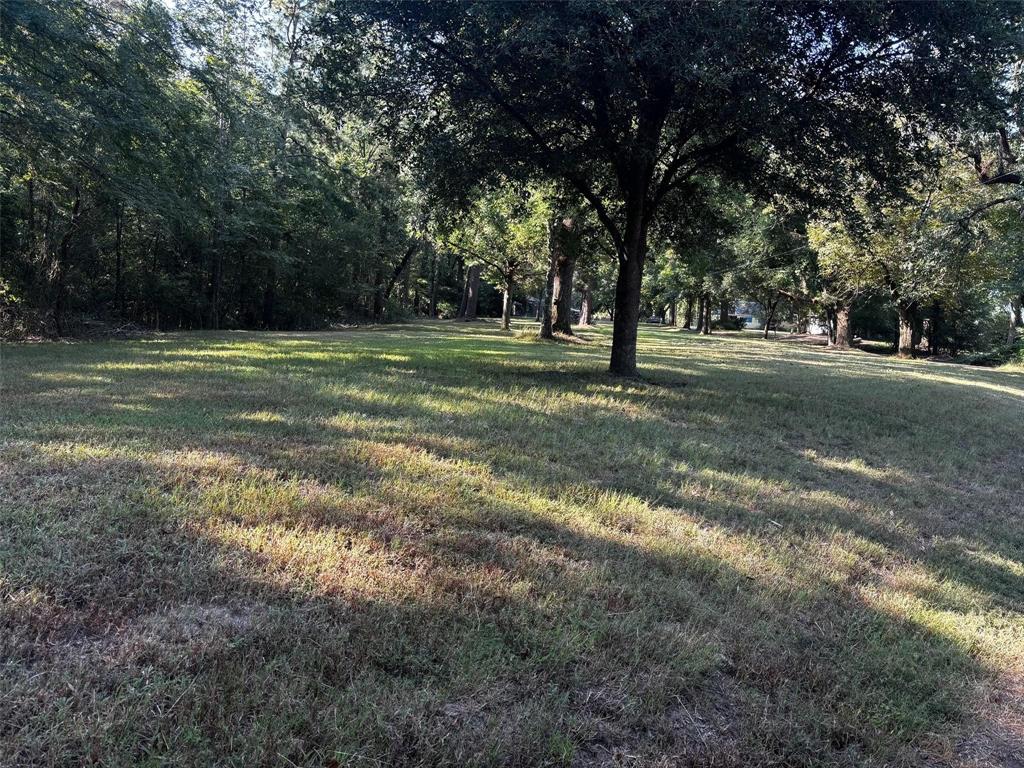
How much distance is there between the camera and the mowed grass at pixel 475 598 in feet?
6.91

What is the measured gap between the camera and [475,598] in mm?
2889

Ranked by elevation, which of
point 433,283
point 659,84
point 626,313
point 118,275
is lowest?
point 626,313

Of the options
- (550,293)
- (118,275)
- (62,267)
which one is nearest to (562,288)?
(550,293)

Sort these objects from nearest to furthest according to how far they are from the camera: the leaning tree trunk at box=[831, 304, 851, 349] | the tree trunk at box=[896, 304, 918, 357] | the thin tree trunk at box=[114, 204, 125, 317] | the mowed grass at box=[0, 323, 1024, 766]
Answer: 1. the mowed grass at box=[0, 323, 1024, 766]
2. the thin tree trunk at box=[114, 204, 125, 317]
3. the tree trunk at box=[896, 304, 918, 357]
4. the leaning tree trunk at box=[831, 304, 851, 349]

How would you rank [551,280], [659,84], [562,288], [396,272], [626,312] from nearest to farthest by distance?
[659,84] < [626,312] < [562,288] < [551,280] < [396,272]

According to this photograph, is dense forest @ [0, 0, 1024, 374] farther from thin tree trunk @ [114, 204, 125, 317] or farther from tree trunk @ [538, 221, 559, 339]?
tree trunk @ [538, 221, 559, 339]

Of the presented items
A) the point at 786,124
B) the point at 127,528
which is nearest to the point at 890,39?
the point at 786,124

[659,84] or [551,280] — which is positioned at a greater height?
[659,84]

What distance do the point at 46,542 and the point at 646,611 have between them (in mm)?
2889

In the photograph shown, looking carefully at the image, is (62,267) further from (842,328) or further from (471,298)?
(842,328)

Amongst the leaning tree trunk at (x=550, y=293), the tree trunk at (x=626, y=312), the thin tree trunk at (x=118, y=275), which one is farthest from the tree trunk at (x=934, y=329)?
the thin tree trunk at (x=118, y=275)

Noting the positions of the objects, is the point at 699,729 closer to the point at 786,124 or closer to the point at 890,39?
the point at 786,124

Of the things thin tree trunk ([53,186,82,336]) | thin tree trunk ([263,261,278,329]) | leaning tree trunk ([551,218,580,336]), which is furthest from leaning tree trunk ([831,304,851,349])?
thin tree trunk ([53,186,82,336])

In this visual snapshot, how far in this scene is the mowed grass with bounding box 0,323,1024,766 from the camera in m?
2.11
